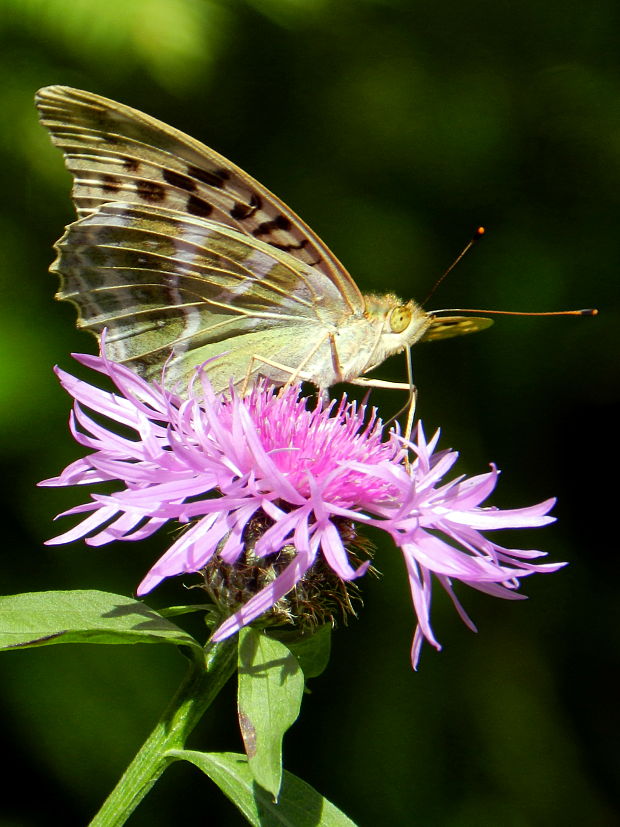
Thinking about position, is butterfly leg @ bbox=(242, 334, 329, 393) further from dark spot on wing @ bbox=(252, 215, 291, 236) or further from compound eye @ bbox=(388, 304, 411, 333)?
dark spot on wing @ bbox=(252, 215, 291, 236)

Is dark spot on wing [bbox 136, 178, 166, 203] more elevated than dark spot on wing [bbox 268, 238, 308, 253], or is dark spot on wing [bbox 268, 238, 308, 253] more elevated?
dark spot on wing [bbox 268, 238, 308, 253]

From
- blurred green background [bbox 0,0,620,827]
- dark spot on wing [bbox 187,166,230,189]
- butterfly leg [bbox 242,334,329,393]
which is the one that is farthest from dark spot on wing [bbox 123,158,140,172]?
blurred green background [bbox 0,0,620,827]

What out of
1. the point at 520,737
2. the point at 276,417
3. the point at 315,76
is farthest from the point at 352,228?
the point at 520,737

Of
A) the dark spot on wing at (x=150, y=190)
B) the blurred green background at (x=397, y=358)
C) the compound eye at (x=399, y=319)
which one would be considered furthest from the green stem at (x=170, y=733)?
the blurred green background at (x=397, y=358)

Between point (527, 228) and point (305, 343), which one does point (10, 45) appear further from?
point (527, 228)

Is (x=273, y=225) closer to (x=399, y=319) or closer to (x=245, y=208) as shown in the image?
(x=245, y=208)

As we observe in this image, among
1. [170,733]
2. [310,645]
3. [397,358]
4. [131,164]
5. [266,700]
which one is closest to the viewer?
[266,700]

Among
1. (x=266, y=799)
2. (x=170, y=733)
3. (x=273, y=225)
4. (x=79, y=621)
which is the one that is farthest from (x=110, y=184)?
(x=266, y=799)
